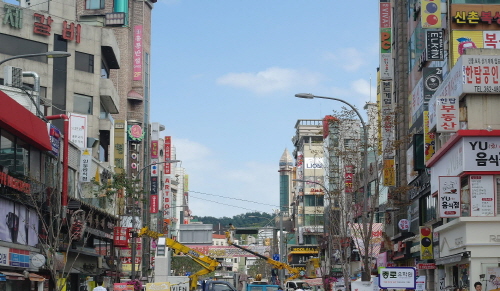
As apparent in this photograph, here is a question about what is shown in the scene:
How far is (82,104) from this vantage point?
75062 mm

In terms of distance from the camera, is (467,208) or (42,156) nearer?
(467,208)

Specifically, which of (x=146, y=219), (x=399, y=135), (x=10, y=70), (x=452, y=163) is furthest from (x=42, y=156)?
(x=146, y=219)

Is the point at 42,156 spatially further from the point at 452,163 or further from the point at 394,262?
the point at 394,262

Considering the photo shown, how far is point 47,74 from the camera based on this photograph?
2805 inches

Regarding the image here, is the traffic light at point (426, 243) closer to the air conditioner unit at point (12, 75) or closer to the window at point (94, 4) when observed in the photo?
the air conditioner unit at point (12, 75)

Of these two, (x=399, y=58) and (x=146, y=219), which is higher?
(x=399, y=58)

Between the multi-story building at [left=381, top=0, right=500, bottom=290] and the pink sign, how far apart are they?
53.4 meters

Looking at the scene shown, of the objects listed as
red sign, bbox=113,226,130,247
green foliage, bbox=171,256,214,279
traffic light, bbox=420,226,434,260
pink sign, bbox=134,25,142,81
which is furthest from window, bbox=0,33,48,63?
green foliage, bbox=171,256,214,279

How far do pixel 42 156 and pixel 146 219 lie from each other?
65.3 meters

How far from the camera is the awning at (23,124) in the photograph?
37.9m

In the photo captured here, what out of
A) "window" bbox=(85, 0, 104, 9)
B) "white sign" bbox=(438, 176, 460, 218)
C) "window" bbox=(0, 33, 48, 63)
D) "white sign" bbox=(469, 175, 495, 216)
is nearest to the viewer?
"white sign" bbox=(469, 175, 495, 216)

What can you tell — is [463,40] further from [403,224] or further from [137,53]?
[137,53]

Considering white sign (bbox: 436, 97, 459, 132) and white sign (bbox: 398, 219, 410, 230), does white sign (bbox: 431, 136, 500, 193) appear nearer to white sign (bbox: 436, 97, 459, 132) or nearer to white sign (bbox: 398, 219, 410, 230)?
white sign (bbox: 436, 97, 459, 132)

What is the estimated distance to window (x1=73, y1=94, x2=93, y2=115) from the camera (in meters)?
74.7
